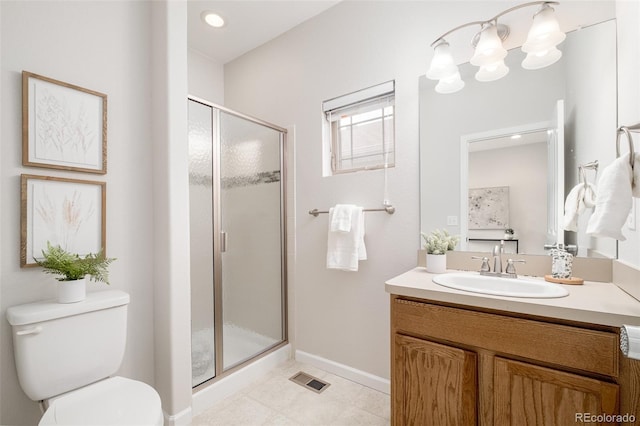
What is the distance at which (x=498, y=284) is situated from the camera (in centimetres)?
136

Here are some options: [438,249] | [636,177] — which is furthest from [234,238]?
[636,177]

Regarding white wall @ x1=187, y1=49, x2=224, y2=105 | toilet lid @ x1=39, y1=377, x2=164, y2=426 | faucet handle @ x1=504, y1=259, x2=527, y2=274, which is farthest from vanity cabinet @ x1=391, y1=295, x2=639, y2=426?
white wall @ x1=187, y1=49, x2=224, y2=105

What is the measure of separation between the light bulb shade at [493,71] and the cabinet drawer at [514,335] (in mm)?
1187

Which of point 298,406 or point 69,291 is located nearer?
point 69,291

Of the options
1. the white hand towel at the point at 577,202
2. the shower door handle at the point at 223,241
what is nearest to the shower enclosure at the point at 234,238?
the shower door handle at the point at 223,241

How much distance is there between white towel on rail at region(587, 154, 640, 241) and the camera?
82 centimetres

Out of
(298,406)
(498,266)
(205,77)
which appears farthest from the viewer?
(205,77)

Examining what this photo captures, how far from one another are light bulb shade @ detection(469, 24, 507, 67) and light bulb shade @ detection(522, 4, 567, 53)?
131mm

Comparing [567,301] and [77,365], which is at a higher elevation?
[567,301]

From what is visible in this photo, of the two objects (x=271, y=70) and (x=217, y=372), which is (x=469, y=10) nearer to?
(x=271, y=70)

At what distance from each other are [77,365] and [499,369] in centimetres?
170

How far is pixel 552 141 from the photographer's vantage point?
139cm

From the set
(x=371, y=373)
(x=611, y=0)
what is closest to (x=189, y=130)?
(x=371, y=373)

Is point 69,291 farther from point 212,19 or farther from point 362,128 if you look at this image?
point 212,19
